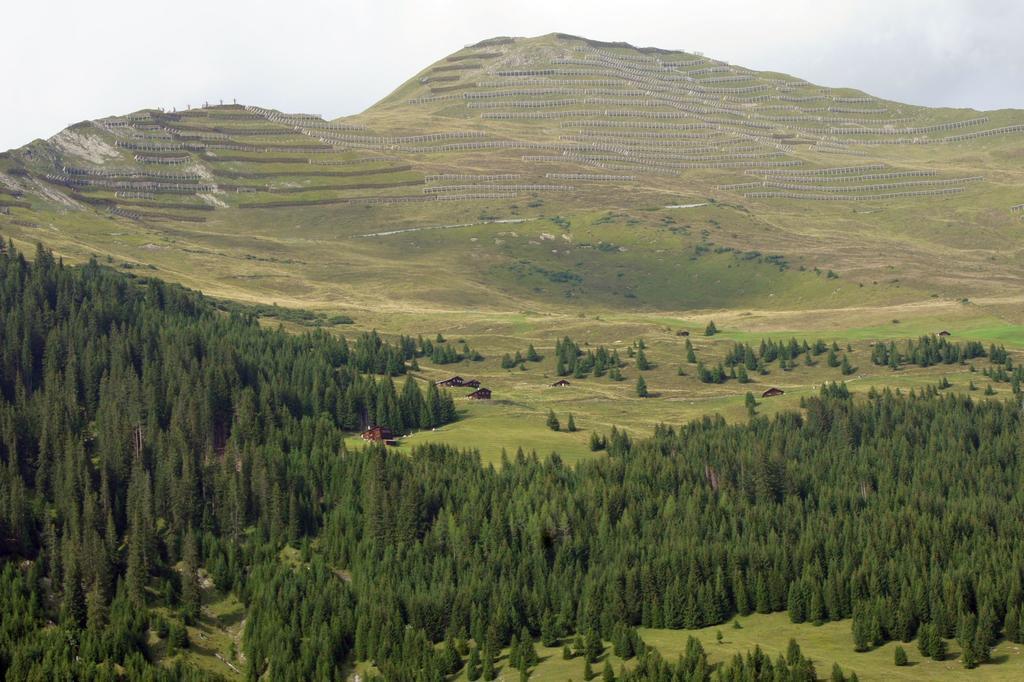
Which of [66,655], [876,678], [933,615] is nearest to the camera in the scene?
[876,678]

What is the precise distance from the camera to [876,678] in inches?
5039

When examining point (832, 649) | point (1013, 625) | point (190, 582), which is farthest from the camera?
point (190, 582)

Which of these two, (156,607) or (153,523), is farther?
(153,523)

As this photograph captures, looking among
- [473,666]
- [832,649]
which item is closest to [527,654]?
[473,666]

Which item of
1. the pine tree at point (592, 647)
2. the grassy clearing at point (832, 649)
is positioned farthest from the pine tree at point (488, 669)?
the grassy clearing at point (832, 649)

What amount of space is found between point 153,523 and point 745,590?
7301 centimetres

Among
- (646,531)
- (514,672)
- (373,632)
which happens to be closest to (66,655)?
(373,632)

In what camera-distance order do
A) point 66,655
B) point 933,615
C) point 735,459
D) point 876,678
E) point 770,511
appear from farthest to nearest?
1. point 735,459
2. point 770,511
3. point 66,655
4. point 933,615
5. point 876,678

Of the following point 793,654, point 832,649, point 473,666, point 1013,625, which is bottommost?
point 473,666

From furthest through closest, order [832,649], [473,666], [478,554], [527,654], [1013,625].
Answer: [478,554] → [473,666] → [527,654] → [1013,625] → [832,649]

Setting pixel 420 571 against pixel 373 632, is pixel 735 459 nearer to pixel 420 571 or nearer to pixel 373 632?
pixel 420 571

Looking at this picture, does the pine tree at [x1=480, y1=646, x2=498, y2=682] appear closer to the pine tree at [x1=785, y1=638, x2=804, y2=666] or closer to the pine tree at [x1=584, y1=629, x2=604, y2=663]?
the pine tree at [x1=584, y1=629, x2=604, y2=663]

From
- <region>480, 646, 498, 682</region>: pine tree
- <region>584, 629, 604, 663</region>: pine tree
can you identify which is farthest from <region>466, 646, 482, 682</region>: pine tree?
<region>584, 629, 604, 663</region>: pine tree

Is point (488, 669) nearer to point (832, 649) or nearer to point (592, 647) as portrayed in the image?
point (592, 647)
